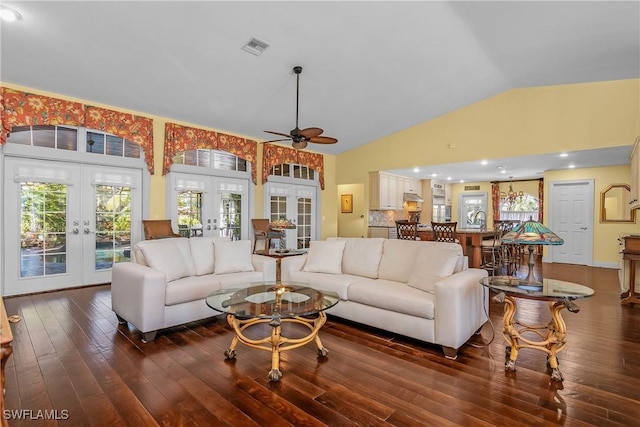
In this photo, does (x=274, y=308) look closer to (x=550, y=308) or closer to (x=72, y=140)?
(x=550, y=308)

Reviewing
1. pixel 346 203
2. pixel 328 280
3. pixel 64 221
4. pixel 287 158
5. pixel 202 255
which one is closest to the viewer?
pixel 328 280

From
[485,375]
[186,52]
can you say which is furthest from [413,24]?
[485,375]

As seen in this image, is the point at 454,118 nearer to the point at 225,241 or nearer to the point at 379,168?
the point at 379,168

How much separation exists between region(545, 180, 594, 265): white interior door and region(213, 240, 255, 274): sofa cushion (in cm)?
739

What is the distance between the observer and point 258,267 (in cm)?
389

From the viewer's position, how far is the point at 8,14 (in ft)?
10.4

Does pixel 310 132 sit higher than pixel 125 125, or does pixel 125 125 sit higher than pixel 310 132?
pixel 125 125

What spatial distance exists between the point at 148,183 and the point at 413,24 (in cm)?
469

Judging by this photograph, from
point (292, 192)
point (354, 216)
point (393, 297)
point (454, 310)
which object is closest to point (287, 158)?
point (292, 192)

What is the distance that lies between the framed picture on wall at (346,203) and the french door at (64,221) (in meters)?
5.62

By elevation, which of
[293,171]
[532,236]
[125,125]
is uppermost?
[125,125]

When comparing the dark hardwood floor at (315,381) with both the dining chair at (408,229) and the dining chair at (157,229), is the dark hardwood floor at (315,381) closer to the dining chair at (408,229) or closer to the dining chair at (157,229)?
the dining chair at (157,229)

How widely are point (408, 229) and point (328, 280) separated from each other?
2611mm

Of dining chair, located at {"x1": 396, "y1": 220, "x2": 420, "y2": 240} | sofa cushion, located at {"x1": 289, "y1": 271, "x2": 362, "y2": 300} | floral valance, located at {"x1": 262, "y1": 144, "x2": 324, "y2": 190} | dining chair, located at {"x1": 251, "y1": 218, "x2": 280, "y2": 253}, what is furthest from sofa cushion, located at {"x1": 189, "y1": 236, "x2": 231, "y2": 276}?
floral valance, located at {"x1": 262, "y1": 144, "x2": 324, "y2": 190}
